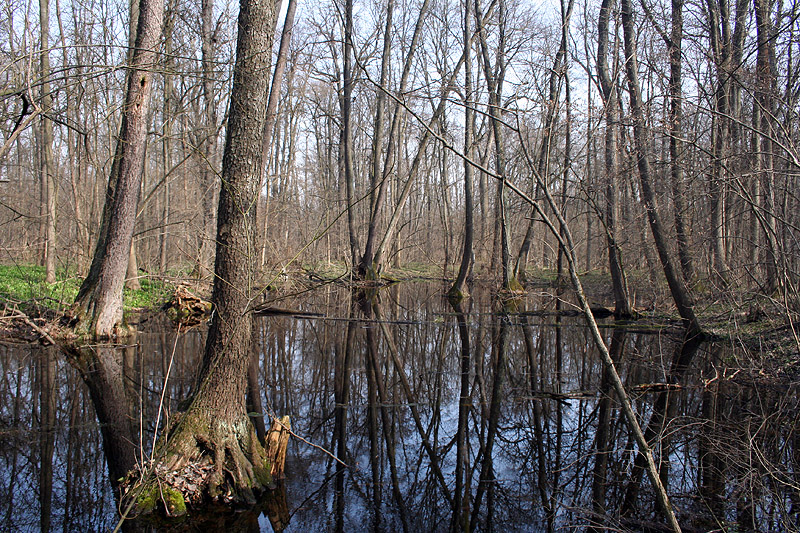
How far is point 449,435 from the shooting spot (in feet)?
17.1

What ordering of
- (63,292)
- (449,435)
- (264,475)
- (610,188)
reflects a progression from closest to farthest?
(264,475) < (449,435) < (63,292) < (610,188)

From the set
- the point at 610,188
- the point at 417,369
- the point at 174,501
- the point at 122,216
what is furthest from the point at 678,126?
the point at 122,216

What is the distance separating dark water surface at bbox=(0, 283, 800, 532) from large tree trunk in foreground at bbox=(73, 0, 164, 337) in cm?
91

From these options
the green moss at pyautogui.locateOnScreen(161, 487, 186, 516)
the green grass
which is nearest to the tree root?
the green moss at pyautogui.locateOnScreen(161, 487, 186, 516)

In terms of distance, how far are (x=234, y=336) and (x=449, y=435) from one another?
2401 mm

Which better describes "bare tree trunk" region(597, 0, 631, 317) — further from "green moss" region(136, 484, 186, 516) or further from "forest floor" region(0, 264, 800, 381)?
"green moss" region(136, 484, 186, 516)

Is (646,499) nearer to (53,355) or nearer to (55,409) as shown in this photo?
(55,409)

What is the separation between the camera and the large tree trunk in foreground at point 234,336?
3.77 metres

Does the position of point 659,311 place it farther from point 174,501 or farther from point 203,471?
point 174,501

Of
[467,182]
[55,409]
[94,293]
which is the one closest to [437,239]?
[467,182]

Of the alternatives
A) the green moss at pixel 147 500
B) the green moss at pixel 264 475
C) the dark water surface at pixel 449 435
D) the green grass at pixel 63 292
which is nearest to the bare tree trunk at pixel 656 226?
the dark water surface at pixel 449 435

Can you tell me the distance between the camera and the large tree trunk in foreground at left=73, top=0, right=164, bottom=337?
8859 millimetres

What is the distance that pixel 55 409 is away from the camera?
18.5ft

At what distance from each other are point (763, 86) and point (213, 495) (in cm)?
776
